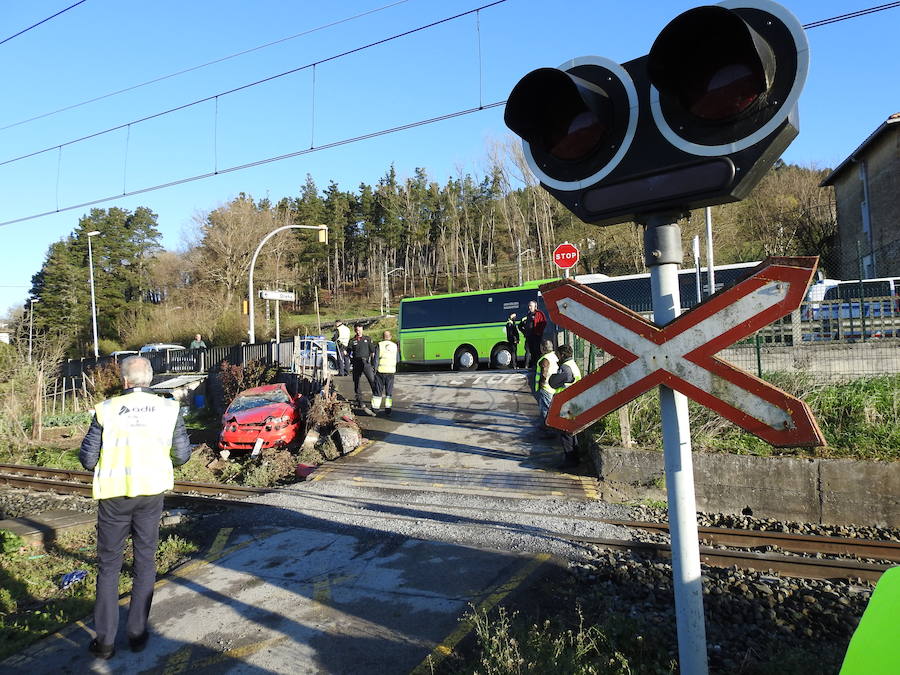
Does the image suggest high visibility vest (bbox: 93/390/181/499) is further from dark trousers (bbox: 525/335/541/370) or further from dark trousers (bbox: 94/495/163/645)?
dark trousers (bbox: 525/335/541/370)

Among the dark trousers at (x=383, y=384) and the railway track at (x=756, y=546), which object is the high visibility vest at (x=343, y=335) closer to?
the dark trousers at (x=383, y=384)

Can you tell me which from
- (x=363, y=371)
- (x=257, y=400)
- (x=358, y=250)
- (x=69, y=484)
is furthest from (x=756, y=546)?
(x=358, y=250)

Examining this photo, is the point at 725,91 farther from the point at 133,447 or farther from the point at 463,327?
the point at 463,327

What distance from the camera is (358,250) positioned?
214 feet

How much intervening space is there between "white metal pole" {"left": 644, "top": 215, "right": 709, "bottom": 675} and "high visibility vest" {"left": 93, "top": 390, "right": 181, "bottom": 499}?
11.5 ft

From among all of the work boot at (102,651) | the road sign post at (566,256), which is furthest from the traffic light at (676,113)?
the road sign post at (566,256)

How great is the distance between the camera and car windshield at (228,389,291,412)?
12547 mm

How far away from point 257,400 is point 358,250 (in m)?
54.1

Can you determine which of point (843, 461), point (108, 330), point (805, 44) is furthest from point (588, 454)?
point (108, 330)

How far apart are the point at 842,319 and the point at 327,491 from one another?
9.25 meters

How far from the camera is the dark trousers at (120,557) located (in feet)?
12.9

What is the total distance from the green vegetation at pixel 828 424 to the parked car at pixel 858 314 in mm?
1237

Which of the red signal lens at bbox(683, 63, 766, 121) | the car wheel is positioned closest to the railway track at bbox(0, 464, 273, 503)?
the red signal lens at bbox(683, 63, 766, 121)

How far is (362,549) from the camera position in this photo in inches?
227
